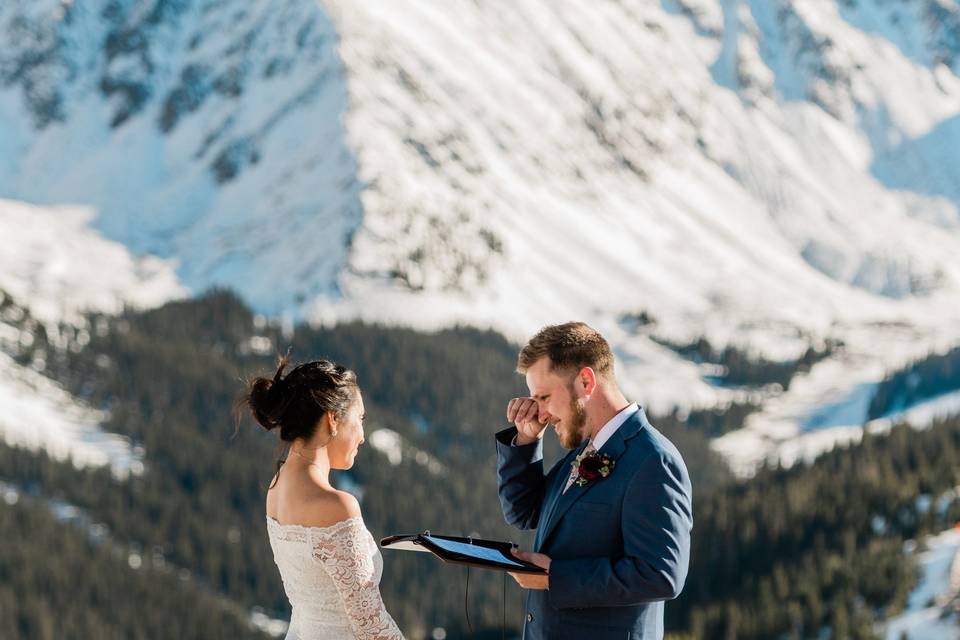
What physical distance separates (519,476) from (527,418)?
87cm

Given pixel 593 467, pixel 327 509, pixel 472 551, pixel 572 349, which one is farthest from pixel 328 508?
pixel 572 349

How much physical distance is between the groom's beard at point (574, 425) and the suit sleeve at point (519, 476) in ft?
2.18

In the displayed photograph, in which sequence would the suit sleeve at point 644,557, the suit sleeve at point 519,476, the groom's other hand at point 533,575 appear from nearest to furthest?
the suit sleeve at point 644,557
the groom's other hand at point 533,575
the suit sleeve at point 519,476

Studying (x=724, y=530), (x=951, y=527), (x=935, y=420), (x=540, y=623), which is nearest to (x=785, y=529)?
Answer: (x=724, y=530)

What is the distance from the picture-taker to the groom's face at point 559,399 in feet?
38.5

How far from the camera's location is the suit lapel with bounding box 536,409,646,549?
38.6ft

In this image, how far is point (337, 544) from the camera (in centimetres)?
1184

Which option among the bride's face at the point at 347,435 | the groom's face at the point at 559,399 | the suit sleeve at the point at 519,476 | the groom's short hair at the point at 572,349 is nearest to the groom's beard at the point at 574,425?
the groom's face at the point at 559,399

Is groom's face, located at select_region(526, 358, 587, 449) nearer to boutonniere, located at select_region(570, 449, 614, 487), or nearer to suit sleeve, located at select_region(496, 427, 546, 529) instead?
boutonniere, located at select_region(570, 449, 614, 487)

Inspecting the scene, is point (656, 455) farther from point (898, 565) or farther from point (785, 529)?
point (785, 529)

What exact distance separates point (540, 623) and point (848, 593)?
137 metres

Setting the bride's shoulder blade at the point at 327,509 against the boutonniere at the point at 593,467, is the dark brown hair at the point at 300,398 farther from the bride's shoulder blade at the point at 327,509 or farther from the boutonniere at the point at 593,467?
the boutonniere at the point at 593,467

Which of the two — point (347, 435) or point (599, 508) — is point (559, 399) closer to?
point (599, 508)

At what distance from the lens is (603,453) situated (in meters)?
11.8
